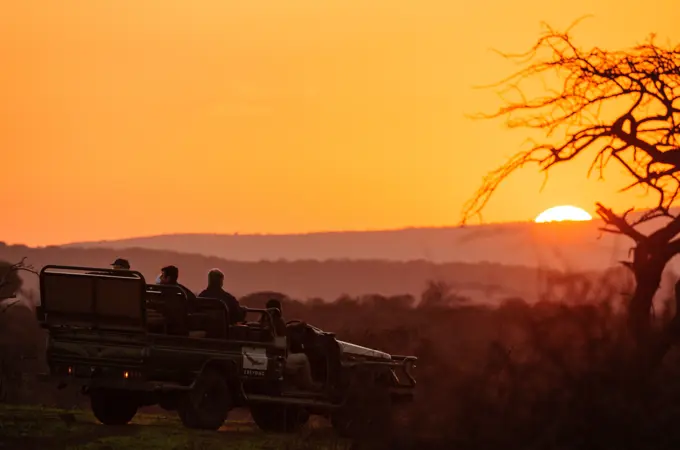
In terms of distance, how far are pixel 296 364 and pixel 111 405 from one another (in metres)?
2.60

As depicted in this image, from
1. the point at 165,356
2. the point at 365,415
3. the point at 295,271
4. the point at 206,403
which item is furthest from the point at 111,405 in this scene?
the point at 295,271

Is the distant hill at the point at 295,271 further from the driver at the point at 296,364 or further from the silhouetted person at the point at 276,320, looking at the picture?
the silhouetted person at the point at 276,320

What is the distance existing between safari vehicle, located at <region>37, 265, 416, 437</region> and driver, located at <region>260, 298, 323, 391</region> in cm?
12

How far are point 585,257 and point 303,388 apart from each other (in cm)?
8130

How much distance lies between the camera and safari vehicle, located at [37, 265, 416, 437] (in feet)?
70.3

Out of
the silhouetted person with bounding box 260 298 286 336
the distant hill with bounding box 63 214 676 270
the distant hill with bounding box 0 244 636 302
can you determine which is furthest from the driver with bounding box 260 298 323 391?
the distant hill with bounding box 63 214 676 270

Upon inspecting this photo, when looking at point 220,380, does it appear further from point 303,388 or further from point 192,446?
point 192,446

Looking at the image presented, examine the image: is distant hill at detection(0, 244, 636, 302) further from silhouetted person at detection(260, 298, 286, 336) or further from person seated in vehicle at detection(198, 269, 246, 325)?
person seated in vehicle at detection(198, 269, 246, 325)

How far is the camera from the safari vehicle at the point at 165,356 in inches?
844

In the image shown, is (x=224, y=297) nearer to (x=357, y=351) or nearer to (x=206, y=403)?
(x=206, y=403)

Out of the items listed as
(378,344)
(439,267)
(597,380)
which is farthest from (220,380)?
(439,267)

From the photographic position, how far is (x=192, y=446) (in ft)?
63.5

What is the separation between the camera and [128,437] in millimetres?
20625

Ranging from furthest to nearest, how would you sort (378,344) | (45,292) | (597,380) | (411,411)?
(378,344) < (45,292) < (411,411) < (597,380)
